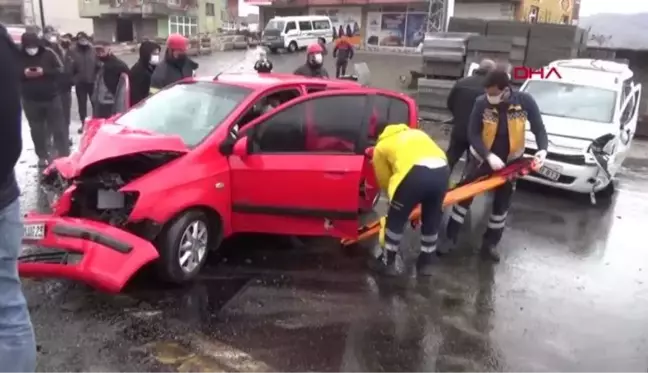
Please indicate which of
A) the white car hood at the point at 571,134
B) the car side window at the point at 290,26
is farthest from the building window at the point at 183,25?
the white car hood at the point at 571,134

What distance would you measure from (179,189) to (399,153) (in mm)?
1696

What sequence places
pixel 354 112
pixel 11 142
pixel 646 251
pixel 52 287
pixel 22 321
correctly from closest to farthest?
pixel 11 142, pixel 22 321, pixel 52 287, pixel 354 112, pixel 646 251

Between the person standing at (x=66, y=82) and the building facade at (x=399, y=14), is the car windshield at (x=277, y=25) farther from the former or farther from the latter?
the person standing at (x=66, y=82)

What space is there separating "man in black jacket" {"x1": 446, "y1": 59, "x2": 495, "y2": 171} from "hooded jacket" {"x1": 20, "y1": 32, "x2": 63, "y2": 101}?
195 inches

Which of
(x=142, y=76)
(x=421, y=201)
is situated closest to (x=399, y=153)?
(x=421, y=201)

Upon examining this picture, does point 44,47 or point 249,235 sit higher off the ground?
point 44,47

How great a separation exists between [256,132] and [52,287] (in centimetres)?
196

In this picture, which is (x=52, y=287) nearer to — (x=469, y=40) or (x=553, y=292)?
(x=553, y=292)

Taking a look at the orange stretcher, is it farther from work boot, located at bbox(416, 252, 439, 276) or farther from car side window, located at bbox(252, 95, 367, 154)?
car side window, located at bbox(252, 95, 367, 154)

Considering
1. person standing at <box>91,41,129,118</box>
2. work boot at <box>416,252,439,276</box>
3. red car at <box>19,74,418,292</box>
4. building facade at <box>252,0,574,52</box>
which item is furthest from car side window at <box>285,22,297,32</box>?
work boot at <box>416,252,439,276</box>

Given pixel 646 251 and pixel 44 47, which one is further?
pixel 44 47

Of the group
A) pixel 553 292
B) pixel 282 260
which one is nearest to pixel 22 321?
pixel 282 260

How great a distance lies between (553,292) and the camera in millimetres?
5129

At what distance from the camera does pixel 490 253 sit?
19.2 feet
